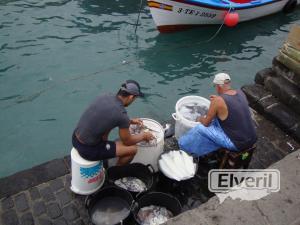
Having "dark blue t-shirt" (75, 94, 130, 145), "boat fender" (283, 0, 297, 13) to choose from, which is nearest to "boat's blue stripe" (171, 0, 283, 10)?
"boat fender" (283, 0, 297, 13)

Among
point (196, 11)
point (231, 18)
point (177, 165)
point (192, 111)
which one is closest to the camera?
point (177, 165)

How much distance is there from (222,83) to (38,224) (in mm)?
3613

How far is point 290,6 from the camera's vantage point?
14.6 metres

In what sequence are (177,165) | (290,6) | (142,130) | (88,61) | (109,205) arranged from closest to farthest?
(109,205), (177,165), (142,130), (88,61), (290,6)

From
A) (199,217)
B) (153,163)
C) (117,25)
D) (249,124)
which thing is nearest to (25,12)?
(117,25)

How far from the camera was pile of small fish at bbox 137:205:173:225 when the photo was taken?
4797 millimetres

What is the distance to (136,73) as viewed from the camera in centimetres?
1005

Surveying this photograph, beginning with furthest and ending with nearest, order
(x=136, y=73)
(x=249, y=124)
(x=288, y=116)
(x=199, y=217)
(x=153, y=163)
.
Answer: (x=136, y=73) < (x=288, y=116) < (x=153, y=163) < (x=249, y=124) < (x=199, y=217)

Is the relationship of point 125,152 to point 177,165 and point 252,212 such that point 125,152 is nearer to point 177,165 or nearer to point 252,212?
point 177,165

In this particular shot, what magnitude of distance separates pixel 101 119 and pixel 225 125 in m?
2.00

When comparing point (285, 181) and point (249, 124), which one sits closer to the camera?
point (285, 181)

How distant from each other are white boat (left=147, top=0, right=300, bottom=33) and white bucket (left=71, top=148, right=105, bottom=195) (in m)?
7.75

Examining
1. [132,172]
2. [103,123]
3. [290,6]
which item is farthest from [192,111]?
[290,6]

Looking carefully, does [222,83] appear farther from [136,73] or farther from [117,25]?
[117,25]
